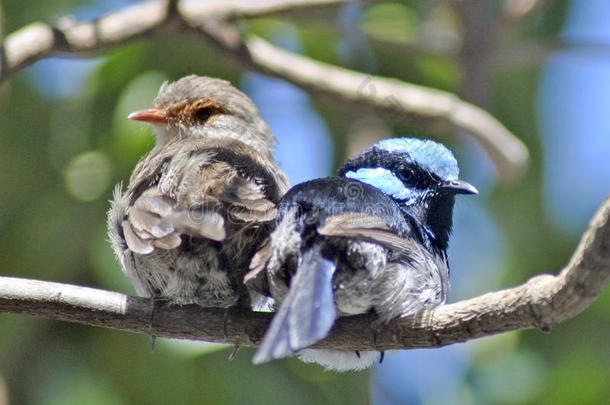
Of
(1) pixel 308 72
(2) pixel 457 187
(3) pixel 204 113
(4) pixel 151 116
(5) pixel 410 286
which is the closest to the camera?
(5) pixel 410 286

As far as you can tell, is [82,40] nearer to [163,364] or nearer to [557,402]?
[163,364]

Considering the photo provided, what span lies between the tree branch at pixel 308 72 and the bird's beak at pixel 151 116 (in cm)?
41

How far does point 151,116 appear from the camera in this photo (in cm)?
571

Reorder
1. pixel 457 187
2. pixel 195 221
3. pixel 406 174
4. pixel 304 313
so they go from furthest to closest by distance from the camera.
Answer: pixel 406 174 → pixel 457 187 → pixel 195 221 → pixel 304 313

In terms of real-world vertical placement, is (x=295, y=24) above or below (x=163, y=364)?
above

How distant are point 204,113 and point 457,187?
165 centimetres

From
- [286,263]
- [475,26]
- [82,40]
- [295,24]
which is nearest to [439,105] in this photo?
[475,26]

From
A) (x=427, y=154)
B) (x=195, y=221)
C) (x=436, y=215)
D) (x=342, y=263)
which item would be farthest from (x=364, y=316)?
Answer: (x=427, y=154)

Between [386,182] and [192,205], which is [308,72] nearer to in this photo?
[386,182]

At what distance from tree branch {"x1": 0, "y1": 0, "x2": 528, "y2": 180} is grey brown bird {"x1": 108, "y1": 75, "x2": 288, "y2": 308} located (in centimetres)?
111

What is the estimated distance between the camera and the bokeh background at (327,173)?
577 cm

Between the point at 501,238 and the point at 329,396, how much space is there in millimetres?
1736

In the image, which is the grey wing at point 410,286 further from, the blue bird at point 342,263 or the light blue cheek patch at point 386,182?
the light blue cheek patch at point 386,182

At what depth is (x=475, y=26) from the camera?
684cm
